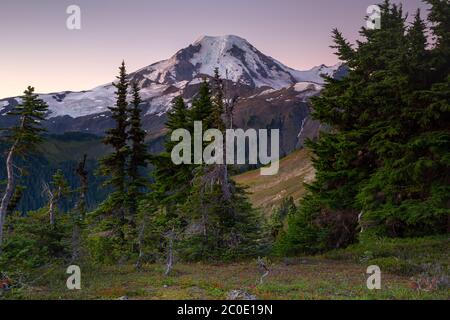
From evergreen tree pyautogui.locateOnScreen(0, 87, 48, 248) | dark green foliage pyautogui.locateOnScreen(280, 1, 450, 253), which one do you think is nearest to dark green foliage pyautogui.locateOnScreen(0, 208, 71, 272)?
evergreen tree pyautogui.locateOnScreen(0, 87, 48, 248)

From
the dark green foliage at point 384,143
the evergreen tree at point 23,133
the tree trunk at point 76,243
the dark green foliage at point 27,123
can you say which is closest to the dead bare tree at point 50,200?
the tree trunk at point 76,243

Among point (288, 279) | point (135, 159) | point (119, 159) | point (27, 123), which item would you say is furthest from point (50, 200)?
point (288, 279)

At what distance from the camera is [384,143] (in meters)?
27.1

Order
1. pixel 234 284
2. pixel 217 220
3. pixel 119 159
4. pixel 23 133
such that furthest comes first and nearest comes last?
pixel 119 159
pixel 217 220
pixel 23 133
pixel 234 284

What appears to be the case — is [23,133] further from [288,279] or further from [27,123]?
[288,279]

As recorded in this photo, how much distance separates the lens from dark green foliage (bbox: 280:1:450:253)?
25250mm

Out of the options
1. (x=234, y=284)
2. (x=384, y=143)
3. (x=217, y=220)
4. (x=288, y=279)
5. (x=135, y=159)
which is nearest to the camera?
(x=234, y=284)

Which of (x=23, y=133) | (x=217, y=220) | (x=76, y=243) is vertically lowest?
(x=76, y=243)

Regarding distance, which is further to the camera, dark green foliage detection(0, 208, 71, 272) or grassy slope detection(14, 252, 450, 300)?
dark green foliage detection(0, 208, 71, 272)

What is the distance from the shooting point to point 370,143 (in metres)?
28.2

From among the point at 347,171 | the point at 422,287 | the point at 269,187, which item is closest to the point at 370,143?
the point at 347,171

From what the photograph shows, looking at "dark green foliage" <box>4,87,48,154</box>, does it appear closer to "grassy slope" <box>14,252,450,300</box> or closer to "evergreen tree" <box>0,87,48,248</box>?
"evergreen tree" <box>0,87,48,248</box>

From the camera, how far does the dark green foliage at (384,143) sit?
25250 mm

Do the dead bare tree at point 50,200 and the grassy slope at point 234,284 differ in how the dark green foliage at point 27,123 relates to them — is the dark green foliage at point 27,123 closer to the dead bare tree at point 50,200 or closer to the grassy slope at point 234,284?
the grassy slope at point 234,284
